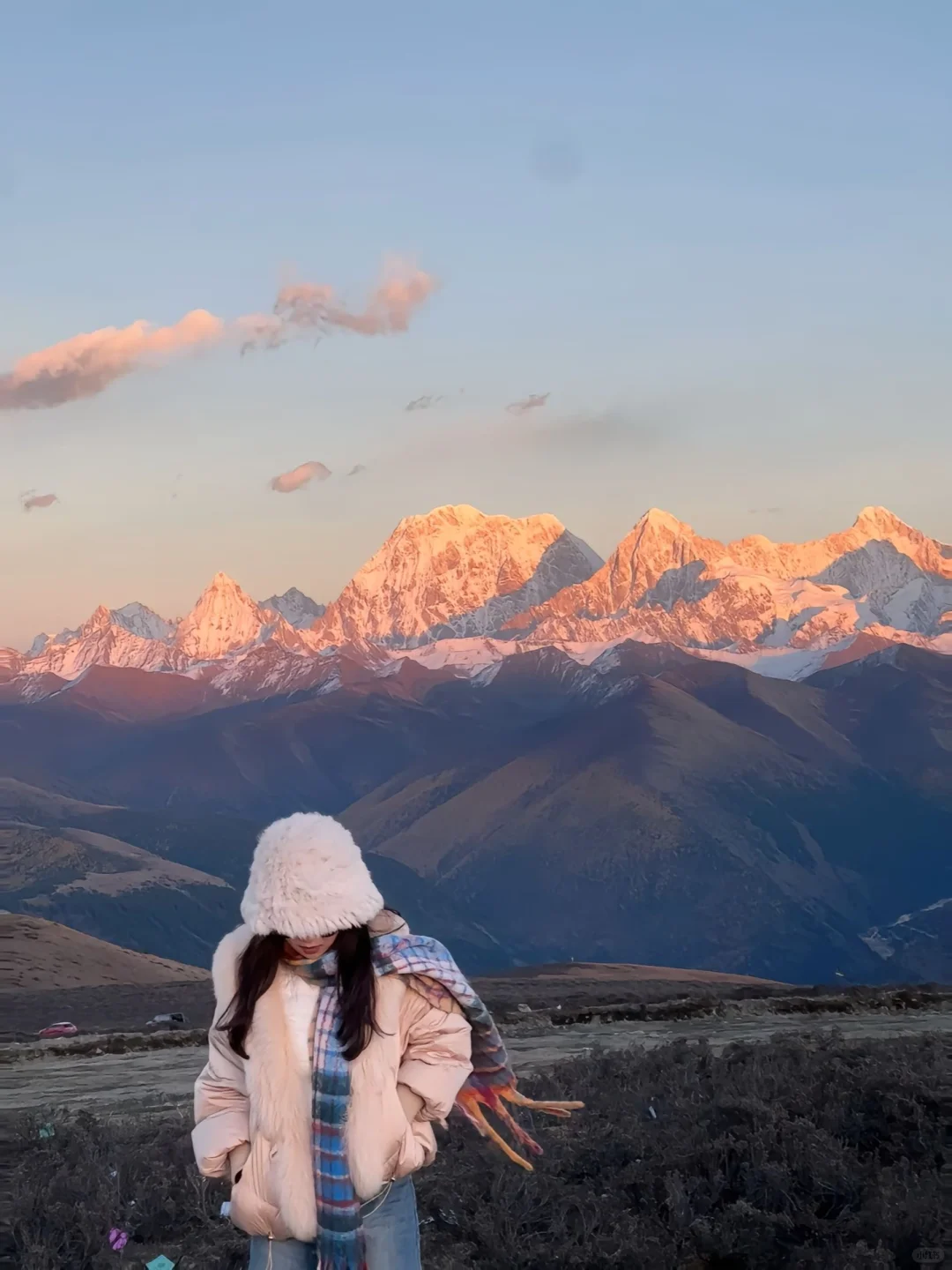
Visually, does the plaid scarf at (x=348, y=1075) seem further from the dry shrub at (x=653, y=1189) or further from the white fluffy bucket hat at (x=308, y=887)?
the dry shrub at (x=653, y=1189)

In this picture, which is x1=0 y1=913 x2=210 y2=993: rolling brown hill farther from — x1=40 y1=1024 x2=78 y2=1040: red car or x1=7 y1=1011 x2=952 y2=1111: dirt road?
x1=7 y1=1011 x2=952 y2=1111: dirt road

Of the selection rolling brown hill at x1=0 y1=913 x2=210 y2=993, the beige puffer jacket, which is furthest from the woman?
rolling brown hill at x1=0 y1=913 x2=210 y2=993

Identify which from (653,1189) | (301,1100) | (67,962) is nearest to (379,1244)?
(301,1100)

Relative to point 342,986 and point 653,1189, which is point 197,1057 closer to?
point 653,1189

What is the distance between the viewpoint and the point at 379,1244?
5129mm

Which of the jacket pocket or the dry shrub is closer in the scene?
the jacket pocket

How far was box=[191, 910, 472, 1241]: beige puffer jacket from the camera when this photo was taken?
16.7 ft

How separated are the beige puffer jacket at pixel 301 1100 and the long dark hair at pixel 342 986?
37mm

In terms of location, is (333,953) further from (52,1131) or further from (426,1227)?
(52,1131)

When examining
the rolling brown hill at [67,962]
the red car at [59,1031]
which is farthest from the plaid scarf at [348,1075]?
the rolling brown hill at [67,962]

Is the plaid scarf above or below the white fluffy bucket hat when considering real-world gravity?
below

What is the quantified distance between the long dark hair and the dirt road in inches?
586

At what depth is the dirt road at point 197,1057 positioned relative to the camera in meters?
21.4

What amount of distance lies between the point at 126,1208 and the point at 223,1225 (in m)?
0.92
